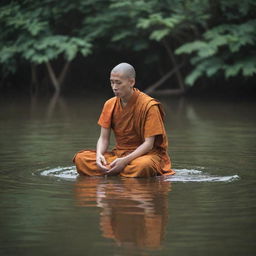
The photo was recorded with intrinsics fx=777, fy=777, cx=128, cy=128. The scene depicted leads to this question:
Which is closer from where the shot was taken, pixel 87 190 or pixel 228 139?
pixel 87 190

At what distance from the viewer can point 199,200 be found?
20.3 ft

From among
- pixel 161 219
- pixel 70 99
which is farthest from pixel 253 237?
pixel 70 99

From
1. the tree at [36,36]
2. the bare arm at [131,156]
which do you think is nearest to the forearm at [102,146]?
the bare arm at [131,156]

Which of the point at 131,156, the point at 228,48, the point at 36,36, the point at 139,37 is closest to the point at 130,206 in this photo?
the point at 131,156

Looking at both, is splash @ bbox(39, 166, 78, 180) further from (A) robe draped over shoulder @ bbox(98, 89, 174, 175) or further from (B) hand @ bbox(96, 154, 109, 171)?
(A) robe draped over shoulder @ bbox(98, 89, 174, 175)

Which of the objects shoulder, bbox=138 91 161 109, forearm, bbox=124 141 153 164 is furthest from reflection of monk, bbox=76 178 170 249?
shoulder, bbox=138 91 161 109

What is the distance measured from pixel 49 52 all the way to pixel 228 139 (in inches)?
372

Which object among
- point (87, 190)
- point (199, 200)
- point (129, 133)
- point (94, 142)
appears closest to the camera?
point (199, 200)

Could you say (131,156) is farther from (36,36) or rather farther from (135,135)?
(36,36)

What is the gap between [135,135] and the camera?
25.3 ft

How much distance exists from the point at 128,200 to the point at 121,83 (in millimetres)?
1565

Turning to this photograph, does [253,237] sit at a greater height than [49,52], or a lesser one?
lesser

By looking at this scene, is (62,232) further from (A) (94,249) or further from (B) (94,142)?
(B) (94,142)

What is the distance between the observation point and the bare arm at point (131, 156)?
740 cm
